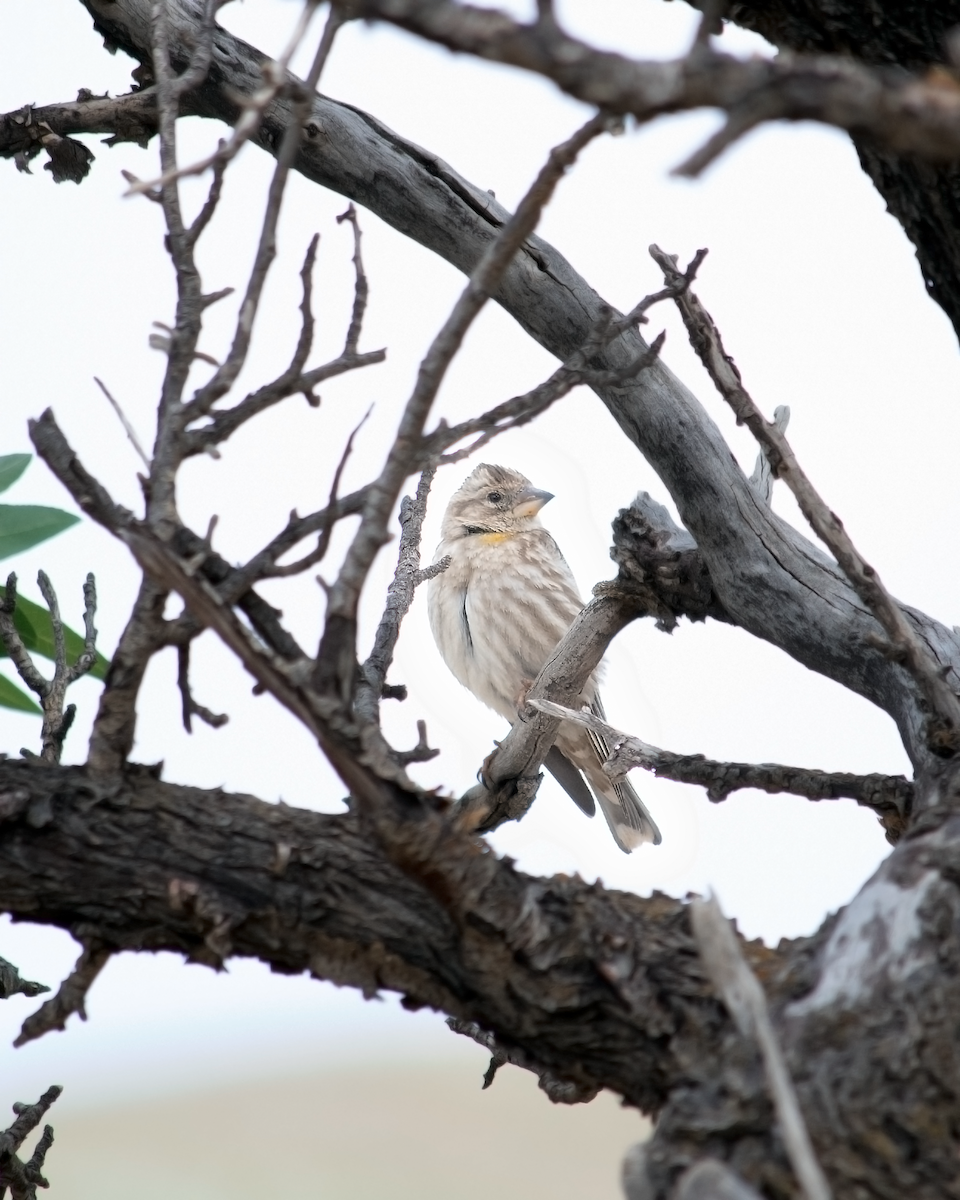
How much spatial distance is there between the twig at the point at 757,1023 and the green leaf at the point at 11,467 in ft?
6.57

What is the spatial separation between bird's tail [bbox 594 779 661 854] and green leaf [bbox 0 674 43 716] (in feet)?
11.8

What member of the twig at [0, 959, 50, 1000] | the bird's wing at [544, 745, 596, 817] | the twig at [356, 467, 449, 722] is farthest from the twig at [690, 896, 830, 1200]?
the bird's wing at [544, 745, 596, 817]

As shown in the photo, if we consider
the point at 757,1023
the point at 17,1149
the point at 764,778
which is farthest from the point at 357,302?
the point at 17,1149

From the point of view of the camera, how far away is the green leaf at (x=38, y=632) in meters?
3.12

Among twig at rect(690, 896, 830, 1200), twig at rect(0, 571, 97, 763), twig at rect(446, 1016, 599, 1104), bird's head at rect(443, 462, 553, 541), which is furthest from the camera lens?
bird's head at rect(443, 462, 553, 541)

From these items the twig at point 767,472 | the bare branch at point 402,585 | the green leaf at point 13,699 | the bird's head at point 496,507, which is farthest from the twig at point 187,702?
the bird's head at point 496,507

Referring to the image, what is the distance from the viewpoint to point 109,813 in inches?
70.1

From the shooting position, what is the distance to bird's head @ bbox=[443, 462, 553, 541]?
6711 mm

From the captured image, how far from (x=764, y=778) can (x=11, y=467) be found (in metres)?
1.85

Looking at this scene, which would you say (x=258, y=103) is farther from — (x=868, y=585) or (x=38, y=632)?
(x=38, y=632)

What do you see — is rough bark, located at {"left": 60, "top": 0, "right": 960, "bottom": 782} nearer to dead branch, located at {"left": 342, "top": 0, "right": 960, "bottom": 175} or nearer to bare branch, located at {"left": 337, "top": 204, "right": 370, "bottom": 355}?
bare branch, located at {"left": 337, "top": 204, "right": 370, "bottom": 355}

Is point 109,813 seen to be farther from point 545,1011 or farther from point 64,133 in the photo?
point 64,133

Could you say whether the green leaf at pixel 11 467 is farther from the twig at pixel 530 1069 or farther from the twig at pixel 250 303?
the twig at pixel 530 1069

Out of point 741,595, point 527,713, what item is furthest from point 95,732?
point 527,713
